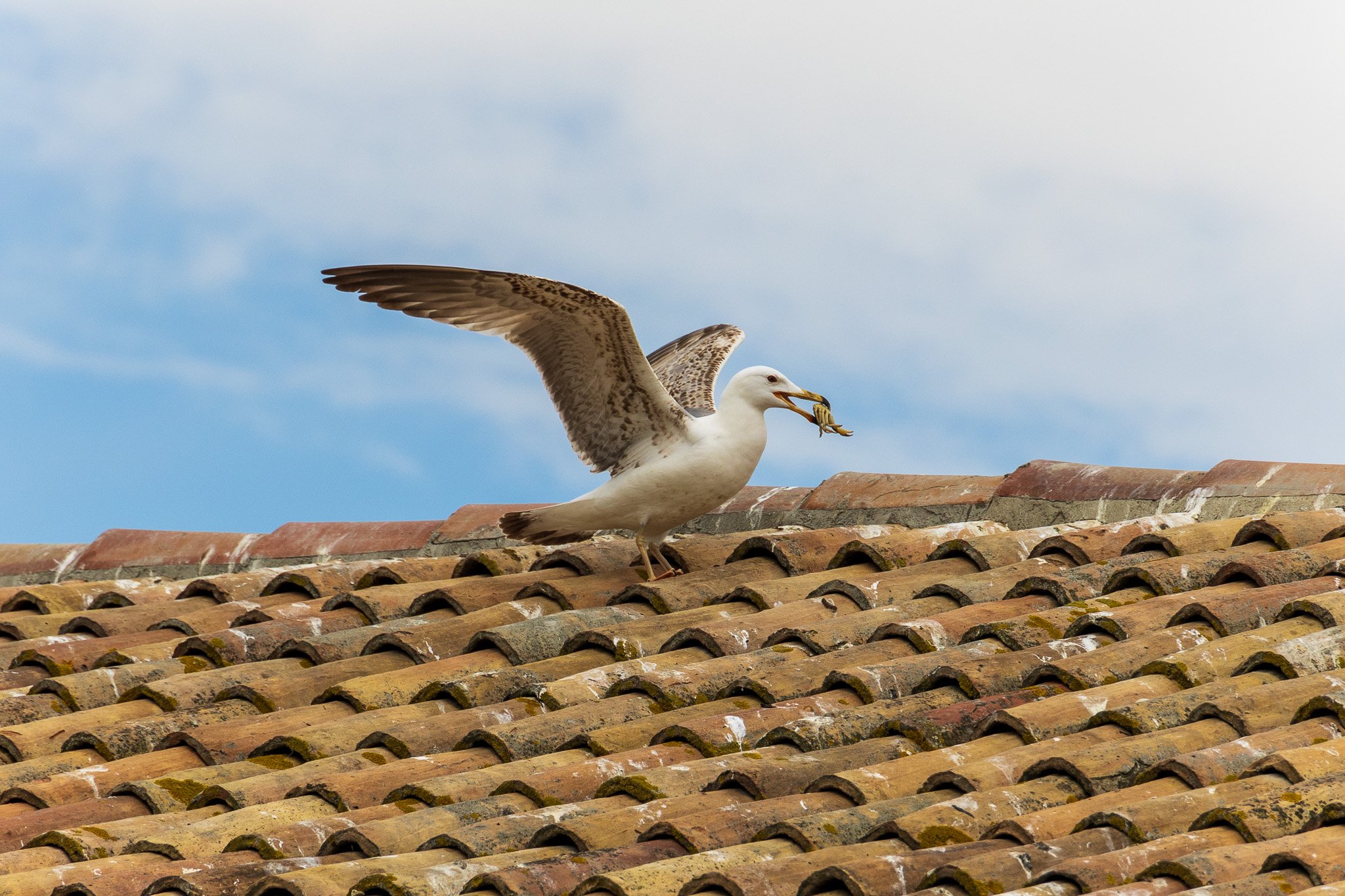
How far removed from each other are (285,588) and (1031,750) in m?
3.56

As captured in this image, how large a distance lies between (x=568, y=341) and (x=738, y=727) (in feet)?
8.56

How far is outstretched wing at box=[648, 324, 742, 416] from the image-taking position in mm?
7500

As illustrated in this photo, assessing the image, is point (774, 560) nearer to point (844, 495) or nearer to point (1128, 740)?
point (844, 495)

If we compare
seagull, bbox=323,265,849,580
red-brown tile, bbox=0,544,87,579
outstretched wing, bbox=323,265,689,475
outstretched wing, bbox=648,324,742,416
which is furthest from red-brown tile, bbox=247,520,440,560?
outstretched wing, bbox=323,265,689,475

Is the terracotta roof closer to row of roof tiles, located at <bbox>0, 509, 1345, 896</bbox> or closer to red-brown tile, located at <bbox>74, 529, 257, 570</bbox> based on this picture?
row of roof tiles, located at <bbox>0, 509, 1345, 896</bbox>

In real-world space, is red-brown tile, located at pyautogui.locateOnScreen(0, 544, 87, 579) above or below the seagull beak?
above

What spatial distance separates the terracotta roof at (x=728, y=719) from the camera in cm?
307

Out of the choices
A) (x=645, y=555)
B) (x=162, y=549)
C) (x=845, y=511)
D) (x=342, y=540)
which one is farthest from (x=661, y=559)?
Answer: (x=162, y=549)

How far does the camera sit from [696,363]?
7719 mm

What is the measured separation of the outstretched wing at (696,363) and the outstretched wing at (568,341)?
38.7 inches

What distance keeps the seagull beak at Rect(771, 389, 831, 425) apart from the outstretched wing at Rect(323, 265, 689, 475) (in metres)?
0.41

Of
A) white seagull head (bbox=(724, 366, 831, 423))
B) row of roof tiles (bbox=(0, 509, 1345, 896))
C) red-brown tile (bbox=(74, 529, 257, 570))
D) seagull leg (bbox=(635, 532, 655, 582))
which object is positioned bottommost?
row of roof tiles (bbox=(0, 509, 1345, 896))

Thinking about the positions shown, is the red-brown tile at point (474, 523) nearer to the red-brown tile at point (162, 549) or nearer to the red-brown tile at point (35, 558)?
the red-brown tile at point (162, 549)

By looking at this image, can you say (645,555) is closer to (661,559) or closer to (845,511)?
(661,559)
